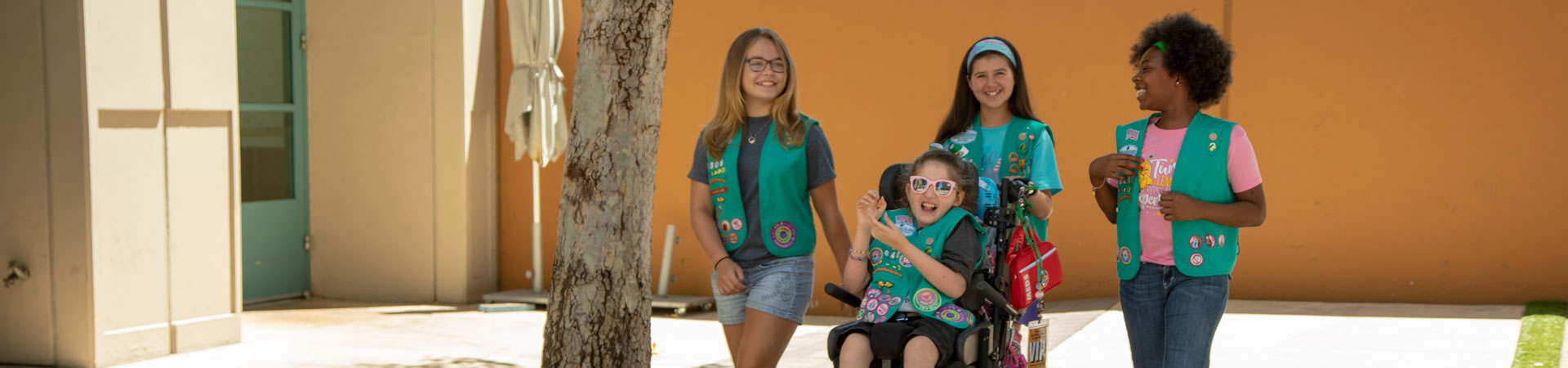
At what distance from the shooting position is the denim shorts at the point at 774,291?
133 inches

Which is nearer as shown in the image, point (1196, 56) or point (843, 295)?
point (1196, 56)

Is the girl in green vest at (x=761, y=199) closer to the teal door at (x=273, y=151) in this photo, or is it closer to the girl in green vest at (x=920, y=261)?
the girl in green vest at (x=920, y=261)

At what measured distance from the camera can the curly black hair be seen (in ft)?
10.5

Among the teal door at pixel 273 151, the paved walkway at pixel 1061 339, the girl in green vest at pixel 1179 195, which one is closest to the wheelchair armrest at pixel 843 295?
the girl in green vest at pixel 1179 195

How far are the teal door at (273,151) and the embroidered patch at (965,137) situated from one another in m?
5.79

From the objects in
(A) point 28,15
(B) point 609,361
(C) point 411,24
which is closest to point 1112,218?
(B) point 609,361

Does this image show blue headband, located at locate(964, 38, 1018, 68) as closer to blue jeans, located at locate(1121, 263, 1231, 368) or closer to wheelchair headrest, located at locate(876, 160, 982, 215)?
wheelchair headrest, located at locate(876, 160, 982, 215)

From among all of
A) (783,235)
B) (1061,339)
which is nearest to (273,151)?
(1061,339)

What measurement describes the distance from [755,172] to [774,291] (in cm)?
33

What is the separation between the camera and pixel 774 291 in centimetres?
338

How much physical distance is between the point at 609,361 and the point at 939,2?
4417 mm

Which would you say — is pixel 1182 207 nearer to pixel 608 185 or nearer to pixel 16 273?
pixel 608 185

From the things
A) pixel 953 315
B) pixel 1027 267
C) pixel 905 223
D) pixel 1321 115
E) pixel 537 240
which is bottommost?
pixel 537 240

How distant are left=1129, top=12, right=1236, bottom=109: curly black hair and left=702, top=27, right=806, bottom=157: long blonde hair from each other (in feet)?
3.18
